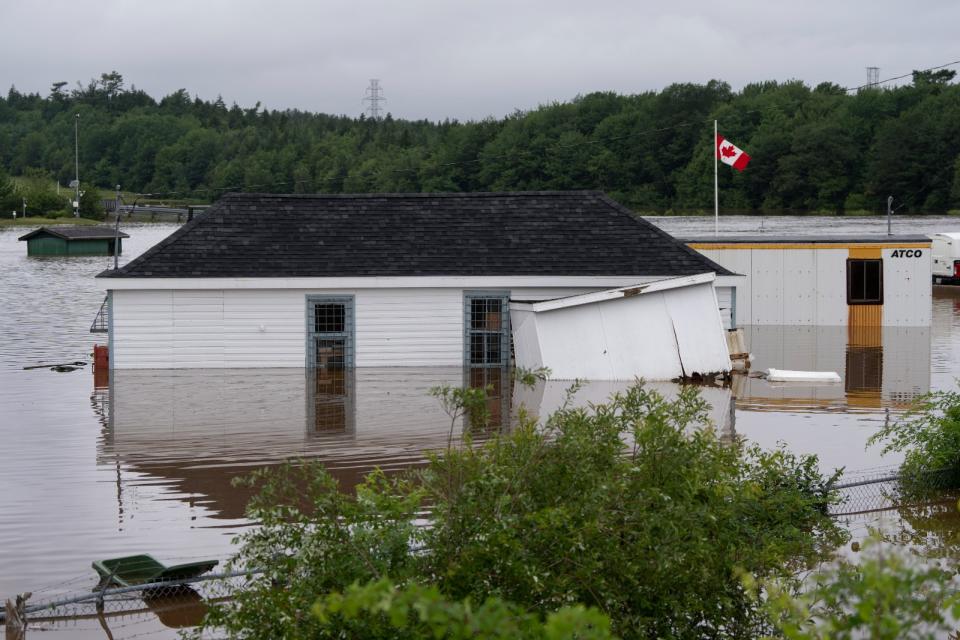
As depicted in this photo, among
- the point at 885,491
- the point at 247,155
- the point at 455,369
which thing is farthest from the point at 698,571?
the point at 247,155

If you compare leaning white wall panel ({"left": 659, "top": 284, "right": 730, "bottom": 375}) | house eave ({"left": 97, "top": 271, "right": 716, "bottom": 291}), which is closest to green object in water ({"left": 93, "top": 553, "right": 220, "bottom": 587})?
house eave ({"left": 97, "top": 271, "right": 716, "bottom": 291})

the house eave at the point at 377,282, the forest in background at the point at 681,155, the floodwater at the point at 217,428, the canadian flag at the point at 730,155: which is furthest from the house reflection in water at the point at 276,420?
the forest in background at the point at 681,155

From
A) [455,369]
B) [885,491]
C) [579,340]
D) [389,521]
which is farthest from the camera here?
[455,369]

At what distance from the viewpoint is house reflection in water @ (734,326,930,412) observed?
81.1ft

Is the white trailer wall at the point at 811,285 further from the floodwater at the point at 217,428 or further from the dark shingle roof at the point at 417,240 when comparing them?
the dark shingle roof at the point at 417,240

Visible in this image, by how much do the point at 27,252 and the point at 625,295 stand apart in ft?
241

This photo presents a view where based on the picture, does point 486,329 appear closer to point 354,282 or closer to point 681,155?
point 354,282

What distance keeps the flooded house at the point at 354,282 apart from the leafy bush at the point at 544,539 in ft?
59.4

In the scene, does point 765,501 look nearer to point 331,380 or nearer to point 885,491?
point 885,491

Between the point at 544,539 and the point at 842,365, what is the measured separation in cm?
2266

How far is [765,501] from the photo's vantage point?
11.4 m

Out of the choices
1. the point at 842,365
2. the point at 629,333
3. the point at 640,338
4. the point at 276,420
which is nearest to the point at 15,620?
the point at 276,420

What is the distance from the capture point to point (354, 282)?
2873 cm

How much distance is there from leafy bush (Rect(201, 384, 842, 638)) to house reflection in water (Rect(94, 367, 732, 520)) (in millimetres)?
5487
